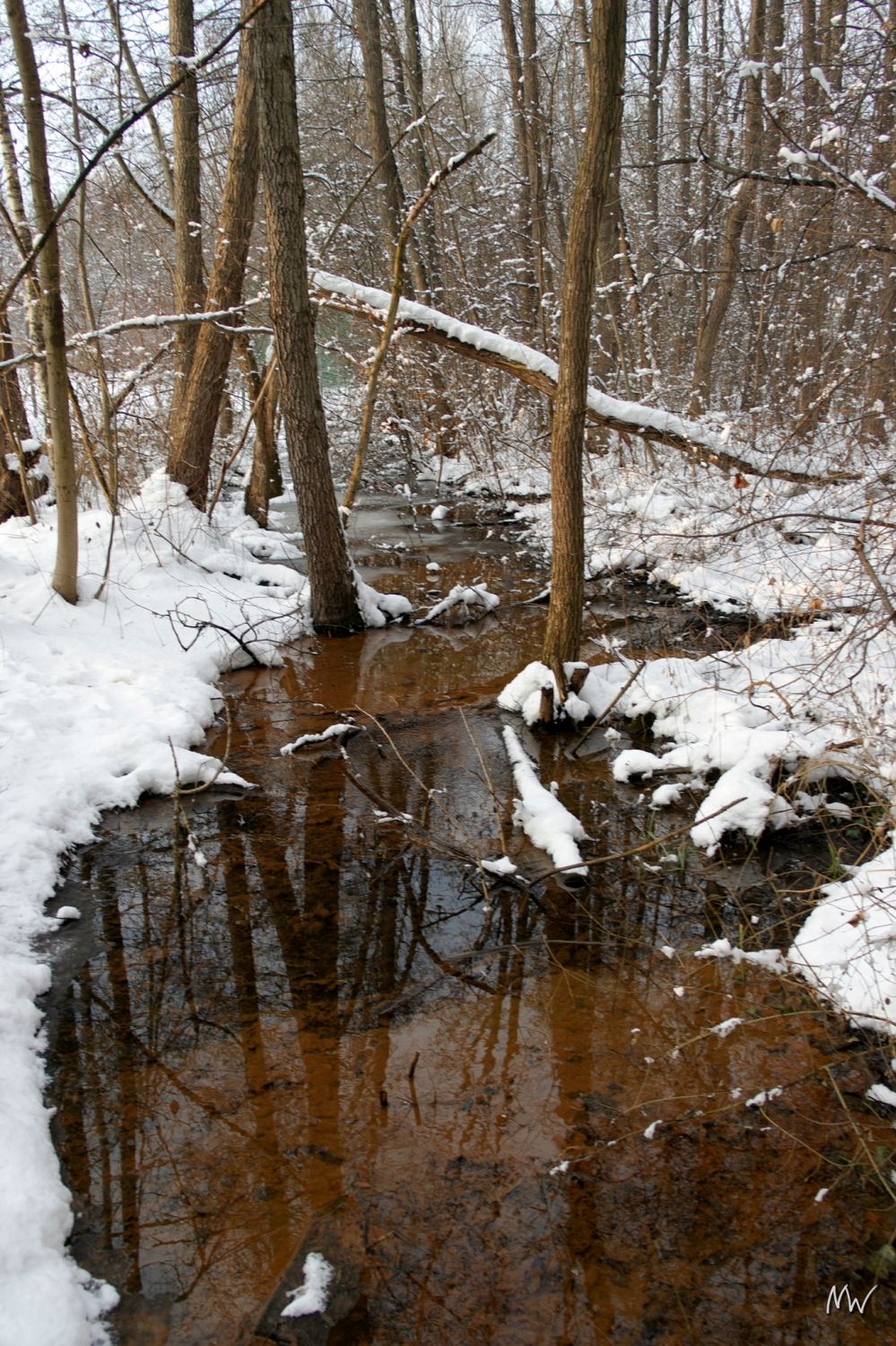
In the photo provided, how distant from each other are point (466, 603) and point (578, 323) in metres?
3.90

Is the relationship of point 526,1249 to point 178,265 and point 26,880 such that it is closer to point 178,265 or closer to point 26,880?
point 26,880

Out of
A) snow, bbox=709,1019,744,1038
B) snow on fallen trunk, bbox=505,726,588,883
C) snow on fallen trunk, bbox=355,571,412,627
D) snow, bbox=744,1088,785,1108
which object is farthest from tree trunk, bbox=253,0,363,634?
snow, bbox=744,1088,785,1108

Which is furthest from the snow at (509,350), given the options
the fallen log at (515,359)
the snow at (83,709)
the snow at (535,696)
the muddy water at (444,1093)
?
the muddy water at (444,1093)

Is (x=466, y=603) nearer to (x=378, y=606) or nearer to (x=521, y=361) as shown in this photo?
(x=378, y=606)

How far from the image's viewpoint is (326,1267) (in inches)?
102

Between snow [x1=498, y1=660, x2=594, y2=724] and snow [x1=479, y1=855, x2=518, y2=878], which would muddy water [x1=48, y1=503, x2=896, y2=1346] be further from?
snow [x1=498, y1=660, x2=594, y2=724]

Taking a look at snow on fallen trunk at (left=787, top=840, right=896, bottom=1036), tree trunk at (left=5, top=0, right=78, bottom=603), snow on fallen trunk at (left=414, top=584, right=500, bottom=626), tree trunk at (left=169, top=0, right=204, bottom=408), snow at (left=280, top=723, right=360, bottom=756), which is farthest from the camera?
tree trunk at (left=169, top=0, right=204, bottom=408)

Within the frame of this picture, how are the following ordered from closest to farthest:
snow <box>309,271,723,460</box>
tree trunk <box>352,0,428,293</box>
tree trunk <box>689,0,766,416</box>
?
snow <box>309,271,723,460</box> → tree trunk <box>689,0,766,416</box> → tree trunk <box>352,0,428,293</box>

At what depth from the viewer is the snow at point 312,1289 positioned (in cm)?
246

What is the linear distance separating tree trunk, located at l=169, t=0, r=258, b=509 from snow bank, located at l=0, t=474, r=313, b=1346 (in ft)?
1.48

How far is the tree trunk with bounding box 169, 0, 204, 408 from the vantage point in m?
9.46

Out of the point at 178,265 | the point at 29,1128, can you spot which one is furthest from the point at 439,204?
the point at 29,1128

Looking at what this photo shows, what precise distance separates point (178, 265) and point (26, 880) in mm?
8338

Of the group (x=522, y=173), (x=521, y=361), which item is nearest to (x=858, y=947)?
(x=521, y=361)
